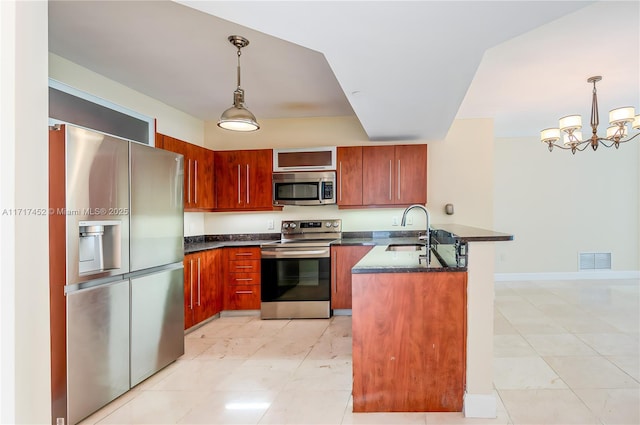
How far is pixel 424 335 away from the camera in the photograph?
7.00 feet

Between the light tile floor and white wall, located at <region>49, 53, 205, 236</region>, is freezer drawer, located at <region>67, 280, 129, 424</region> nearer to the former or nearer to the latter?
the light tile floor

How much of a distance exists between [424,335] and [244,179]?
10.0ft

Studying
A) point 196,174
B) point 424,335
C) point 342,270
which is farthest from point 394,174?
point 424,335

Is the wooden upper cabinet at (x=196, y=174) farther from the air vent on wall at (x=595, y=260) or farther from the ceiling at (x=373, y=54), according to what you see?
the air vent on wall at (x=595, y=260)

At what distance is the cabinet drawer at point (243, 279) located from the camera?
423cm

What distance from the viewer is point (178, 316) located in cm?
287

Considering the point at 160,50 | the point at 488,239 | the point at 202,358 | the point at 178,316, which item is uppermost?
the point at 160,50

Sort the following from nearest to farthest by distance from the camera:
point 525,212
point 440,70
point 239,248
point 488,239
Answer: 1. point 488,239
2. point 440,70
3. point 239,248
4. point 525,212

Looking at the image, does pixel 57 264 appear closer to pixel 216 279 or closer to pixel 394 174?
pixel 216 279

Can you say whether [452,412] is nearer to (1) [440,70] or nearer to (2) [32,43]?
(1) [440,70]

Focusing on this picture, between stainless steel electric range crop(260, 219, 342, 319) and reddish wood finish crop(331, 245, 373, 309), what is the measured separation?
2.5 inches
